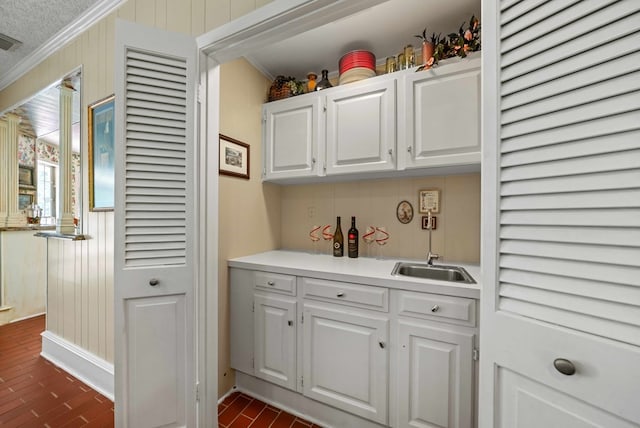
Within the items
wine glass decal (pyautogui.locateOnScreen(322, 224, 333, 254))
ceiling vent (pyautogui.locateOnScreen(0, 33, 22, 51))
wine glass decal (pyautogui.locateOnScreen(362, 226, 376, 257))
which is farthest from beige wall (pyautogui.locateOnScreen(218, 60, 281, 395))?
ceiling vent (pyautogui.locateOnScreen(0, 33, 22, 51))

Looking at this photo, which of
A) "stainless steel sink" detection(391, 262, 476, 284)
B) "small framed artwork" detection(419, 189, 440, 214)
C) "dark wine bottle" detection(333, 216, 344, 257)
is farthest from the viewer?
"dark wine bottle" detection(333, 216, 344, 257)

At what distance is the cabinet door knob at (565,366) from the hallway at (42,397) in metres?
2.21

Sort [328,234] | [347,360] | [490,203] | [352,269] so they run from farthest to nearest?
[328,234], [352,269], [347,360], [490,203]

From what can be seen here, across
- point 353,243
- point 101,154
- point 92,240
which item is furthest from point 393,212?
point 92,240

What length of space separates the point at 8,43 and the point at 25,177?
1.71 m

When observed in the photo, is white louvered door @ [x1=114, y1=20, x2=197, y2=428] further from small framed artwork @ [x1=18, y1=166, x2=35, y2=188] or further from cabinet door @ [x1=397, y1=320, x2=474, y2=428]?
small framed artwork @ [x1=18, y1=166, x2=35, y2=188]

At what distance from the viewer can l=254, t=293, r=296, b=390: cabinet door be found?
1.62 meters

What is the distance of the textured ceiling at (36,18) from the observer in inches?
67.4

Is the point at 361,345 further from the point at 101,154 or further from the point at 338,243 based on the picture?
the point at 101,154

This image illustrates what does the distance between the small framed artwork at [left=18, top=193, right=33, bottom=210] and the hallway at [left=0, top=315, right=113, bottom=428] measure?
166 centimetres

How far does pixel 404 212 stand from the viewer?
1969 millimetres

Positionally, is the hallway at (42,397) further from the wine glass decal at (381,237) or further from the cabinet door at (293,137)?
the wine glass decal at (381,237)

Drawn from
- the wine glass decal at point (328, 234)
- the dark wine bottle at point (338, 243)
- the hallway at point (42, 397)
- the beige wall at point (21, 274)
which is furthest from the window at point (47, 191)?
the dark wine bottle at point (338, 243)

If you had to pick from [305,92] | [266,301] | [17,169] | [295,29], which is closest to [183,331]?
[266,301]
